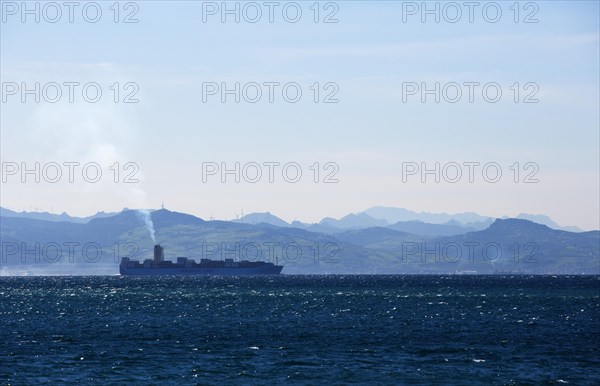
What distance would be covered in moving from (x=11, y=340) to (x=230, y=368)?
101 feet


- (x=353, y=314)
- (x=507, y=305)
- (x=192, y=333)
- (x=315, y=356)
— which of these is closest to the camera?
(x=315, y=356)

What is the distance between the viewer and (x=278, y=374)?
70188mm

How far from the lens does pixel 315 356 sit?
265ft

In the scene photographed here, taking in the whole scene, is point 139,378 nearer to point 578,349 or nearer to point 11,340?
point 11,340

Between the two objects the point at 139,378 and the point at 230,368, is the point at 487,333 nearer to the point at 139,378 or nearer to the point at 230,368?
the point at 230,368

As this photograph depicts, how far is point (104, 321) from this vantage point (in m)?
121

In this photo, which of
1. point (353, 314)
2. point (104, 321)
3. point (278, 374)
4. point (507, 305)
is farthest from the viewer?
point (507, 305)

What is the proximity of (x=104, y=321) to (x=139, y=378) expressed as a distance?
5468cm

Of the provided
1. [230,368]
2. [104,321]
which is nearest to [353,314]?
[104,321]

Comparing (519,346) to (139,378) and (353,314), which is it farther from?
(353,314)

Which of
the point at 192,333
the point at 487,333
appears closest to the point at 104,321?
the point at 192,333

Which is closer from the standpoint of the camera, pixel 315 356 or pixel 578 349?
pixel 315 356

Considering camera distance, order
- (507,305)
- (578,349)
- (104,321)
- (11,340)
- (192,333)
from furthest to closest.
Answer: (507,305) → (104,321) → (192,333) → (11,340) → (578,349)

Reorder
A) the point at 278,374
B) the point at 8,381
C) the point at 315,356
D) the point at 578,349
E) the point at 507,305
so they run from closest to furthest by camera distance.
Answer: the point at 8,381 < the point at 278,374 < the point at 315,356 < the point at 578,349 < the point at 507,305
